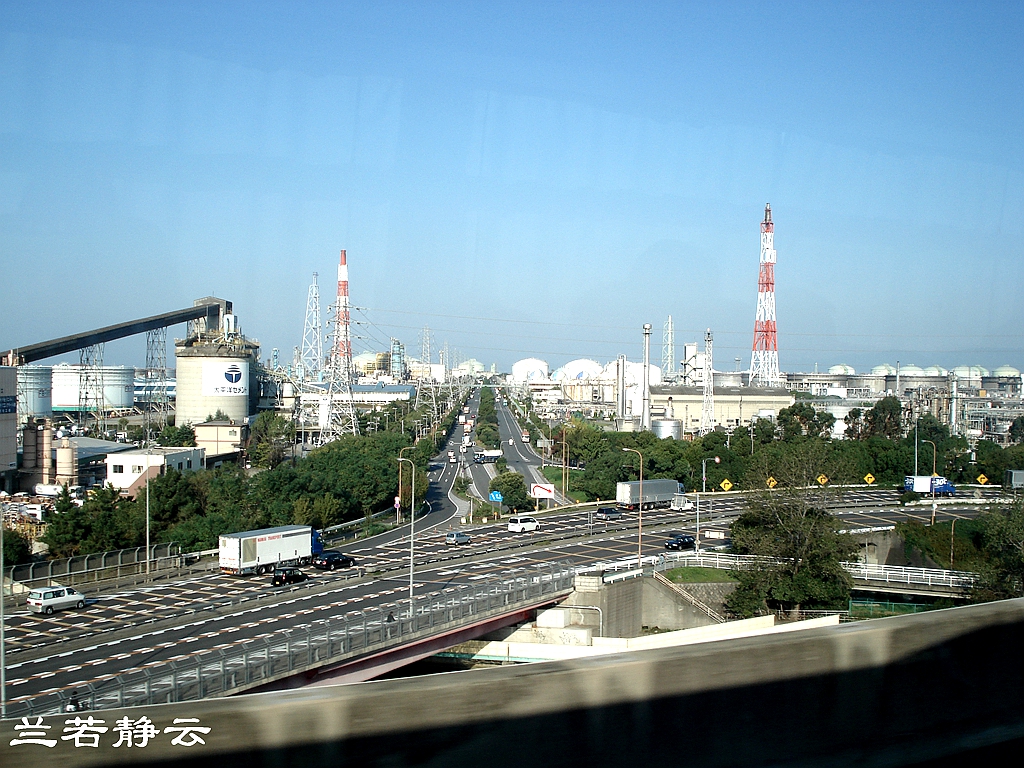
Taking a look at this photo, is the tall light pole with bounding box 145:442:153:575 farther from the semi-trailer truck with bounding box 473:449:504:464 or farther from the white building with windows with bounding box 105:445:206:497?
the semi-trailer truck with bounding box 473:449:504:464

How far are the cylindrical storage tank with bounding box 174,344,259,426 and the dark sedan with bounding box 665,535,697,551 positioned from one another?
19.8m

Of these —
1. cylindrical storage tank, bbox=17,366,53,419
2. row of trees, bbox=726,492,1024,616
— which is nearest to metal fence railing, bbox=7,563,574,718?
row of trees, bbox=726,492,1024,616

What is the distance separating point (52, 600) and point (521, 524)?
767cm

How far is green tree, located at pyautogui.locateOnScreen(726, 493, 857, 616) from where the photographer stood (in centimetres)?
1000

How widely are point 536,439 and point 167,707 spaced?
32952mm

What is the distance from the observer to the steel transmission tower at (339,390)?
24.0 m

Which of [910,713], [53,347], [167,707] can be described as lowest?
[910,713]

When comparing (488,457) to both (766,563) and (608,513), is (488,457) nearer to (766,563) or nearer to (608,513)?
(608,513)

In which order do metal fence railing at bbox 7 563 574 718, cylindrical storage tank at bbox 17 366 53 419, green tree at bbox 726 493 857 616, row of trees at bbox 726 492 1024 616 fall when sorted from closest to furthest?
metal fence railing at bbox 7 563 574 718 < row of trees at bbox 726 492 1024 616 < green tree at bbox 726 493 857 616 < cylindrical storage tank at bbox 17 366 53 419

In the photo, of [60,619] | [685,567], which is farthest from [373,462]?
[60,619]

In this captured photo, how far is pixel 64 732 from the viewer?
1329 mm

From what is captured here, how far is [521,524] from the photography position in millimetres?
14453

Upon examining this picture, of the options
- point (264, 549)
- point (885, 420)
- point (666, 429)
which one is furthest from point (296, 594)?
point (885, 420)

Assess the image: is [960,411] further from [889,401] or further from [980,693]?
[980,693]
